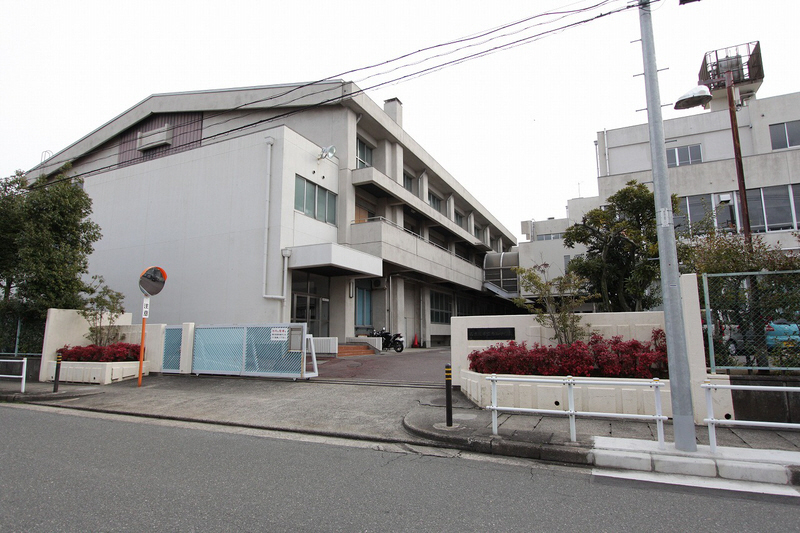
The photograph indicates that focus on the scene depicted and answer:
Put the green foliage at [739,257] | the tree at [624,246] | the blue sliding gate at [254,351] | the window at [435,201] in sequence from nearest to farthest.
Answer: the green foliage at [739,257]
the blue sliding gate at [254,351]
the tree at [624,246]
the window at [435,201]

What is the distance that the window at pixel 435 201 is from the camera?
33.7 m

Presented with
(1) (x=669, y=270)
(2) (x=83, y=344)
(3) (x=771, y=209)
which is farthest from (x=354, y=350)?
(3) (x=771, y=209)

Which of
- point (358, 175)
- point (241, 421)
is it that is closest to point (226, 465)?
point (241, 421)

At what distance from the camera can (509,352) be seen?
30.6 feet

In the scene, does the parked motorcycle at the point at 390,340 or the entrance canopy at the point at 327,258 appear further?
the parked motorcycle at the point at 390,340

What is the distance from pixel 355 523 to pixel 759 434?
6263 mm

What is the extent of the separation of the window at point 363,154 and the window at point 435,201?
27.7ft

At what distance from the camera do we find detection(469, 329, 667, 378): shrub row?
8.34 m

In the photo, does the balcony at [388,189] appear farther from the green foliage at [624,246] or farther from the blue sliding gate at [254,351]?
the blue sliding gate at [254,351]

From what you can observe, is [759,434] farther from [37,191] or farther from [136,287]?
[136,287]

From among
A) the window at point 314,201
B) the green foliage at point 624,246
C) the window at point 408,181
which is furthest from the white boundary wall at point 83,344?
the window at point 408,181

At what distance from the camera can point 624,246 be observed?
16.4m

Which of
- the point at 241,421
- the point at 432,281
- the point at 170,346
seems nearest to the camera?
the point at 241,421

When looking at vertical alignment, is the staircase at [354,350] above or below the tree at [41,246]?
below
